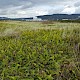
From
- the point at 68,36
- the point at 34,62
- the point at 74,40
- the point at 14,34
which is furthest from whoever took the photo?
the point at 14,34

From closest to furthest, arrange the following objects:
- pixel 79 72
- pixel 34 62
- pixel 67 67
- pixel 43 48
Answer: pixel 79 72 → pixel 67 67 → pixel 34 62 → pixel 43 48

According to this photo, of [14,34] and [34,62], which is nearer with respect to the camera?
[34,62]

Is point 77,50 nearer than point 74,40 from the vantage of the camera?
Yes

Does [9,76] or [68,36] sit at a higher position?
[68,36]

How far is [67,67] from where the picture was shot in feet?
15.4

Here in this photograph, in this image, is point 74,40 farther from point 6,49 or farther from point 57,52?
point 6,49

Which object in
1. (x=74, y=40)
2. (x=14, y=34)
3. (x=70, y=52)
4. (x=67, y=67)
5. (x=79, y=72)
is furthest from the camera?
(x=14, y=34)

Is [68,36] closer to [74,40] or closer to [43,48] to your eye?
[74,40]

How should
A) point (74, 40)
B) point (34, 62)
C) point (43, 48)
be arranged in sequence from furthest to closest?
point (74, 40), point (43, 48), point (34, 62)

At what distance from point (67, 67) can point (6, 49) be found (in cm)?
234

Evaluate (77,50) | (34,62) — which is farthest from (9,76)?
(77,50)

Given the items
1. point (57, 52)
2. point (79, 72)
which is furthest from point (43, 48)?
point (79, 72)

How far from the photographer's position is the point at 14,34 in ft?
28.5

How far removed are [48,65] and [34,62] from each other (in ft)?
1.35
